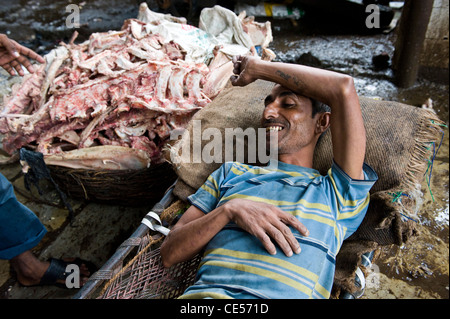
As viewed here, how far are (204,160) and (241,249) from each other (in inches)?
32.6

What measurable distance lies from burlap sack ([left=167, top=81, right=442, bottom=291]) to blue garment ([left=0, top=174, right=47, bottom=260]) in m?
1.13

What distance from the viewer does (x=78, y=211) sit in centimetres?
301

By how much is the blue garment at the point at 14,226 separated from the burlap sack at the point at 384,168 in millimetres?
1129

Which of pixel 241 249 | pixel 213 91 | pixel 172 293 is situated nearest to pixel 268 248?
pixel 241 249

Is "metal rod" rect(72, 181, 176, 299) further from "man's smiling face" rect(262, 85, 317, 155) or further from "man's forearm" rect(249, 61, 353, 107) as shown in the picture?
"man's forearm" rect(249, 61, 353, 107)

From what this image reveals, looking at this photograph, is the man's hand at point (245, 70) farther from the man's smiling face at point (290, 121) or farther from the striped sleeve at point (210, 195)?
the striped sleeve at point (210, 195)

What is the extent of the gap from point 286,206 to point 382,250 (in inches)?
34.5

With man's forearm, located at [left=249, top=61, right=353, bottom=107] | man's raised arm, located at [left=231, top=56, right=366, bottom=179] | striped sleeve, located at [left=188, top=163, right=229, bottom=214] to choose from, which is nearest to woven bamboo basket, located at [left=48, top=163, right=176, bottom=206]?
striped sleeve, located at [left=188, top=163, right=229, bottom=214]

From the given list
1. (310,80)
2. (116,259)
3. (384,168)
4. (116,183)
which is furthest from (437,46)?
(116,259)

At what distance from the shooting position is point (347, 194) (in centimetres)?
160

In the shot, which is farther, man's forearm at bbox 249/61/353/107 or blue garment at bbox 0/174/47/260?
blue garment at bbox 0/174/47/260

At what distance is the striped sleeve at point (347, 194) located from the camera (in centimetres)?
157

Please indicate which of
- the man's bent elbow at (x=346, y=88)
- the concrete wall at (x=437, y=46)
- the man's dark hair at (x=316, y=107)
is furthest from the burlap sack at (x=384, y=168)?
the concrete wall at (x=437, y=46)

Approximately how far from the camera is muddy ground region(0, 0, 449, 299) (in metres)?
2.40
